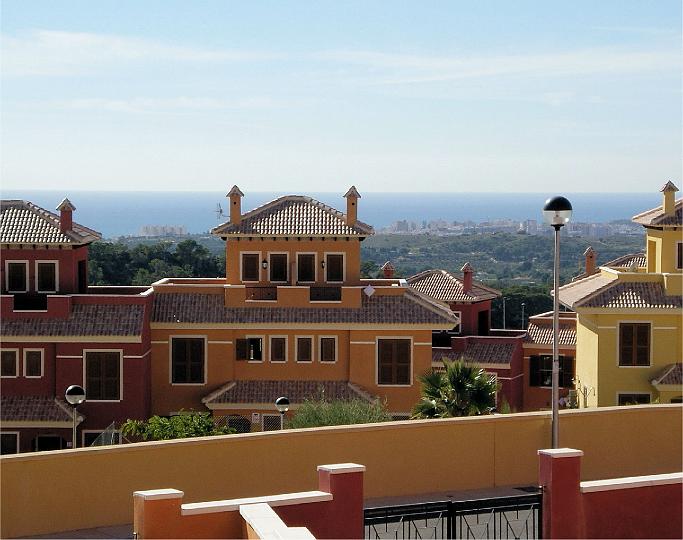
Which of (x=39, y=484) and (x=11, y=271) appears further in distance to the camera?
(x=11, y=271)

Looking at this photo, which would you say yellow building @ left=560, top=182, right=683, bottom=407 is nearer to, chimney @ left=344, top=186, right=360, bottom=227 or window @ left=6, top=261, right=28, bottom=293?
chimney @ left=344, top=186, right=360, bottom=227

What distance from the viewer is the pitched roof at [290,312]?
122ft

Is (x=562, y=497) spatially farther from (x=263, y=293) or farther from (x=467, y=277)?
(x=467, y=277)

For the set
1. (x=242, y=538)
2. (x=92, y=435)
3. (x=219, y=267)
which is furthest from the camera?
(x=219, y=267)

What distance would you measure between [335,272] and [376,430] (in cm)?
2487

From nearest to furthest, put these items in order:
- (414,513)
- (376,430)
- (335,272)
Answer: (414,513), (376,430), (335,272)

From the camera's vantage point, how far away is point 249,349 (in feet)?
123

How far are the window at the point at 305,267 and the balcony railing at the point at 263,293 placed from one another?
0.99m

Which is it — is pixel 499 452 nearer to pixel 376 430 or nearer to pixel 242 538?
pixel 376 430

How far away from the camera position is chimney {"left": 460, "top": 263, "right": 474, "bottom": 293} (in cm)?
4947

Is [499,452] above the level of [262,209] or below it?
below

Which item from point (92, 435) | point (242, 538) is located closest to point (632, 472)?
point (242, 538)

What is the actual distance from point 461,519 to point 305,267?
27.5 meters

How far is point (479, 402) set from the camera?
1171 inches
